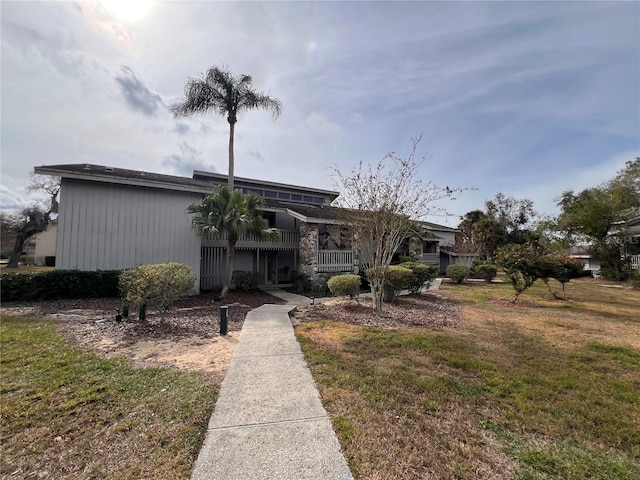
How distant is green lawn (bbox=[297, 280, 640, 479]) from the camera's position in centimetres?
242

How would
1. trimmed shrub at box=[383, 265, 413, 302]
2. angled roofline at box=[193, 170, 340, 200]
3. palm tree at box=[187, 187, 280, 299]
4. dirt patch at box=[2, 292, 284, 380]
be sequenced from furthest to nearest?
angled roofline at box=[193, 170, 340, 200]
palm tree at box=[187, 187, 280, 299]
trimmed shrub at box=[383, 265, 413, 302]
dirt patch at box=[2, 292, 284, 380]

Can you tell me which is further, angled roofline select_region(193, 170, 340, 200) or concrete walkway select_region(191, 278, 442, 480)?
angled roofline select_region(193, 170, 340, 200)

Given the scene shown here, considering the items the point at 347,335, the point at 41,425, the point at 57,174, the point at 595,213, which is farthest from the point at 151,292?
the point at 595,213

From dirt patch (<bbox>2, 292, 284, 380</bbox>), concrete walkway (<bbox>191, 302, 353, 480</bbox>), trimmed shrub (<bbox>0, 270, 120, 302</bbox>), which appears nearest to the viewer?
concrete walkway (<bbox>191, 302, 353, 480</bbox>)

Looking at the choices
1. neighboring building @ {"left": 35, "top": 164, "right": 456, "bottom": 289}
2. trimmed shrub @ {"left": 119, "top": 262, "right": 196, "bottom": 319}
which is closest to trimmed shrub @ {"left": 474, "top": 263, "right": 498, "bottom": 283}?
neighboring building @ {"left": 35, "top": 164, "right": 456, "bottom": 289}

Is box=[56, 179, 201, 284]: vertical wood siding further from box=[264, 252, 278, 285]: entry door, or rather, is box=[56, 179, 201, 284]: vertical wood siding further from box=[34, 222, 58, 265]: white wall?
box=[34, 222, 58, 265]: white wall

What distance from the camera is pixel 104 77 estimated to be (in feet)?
25.4

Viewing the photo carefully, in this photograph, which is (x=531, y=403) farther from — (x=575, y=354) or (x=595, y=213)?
(x=595, y=213)

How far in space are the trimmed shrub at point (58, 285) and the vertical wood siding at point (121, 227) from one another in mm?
781

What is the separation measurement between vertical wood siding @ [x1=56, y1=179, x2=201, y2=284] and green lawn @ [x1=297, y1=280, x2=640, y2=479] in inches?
344

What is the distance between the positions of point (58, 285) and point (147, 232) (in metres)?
3.44

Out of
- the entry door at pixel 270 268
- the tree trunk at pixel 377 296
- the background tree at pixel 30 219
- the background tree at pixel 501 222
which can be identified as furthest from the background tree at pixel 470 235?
the background tree at pixel 30 219

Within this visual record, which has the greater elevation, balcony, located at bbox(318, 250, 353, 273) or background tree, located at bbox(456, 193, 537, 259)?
background tree, located at bbox(456, 193, 537, 259)

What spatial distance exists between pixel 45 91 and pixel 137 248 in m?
6.34
